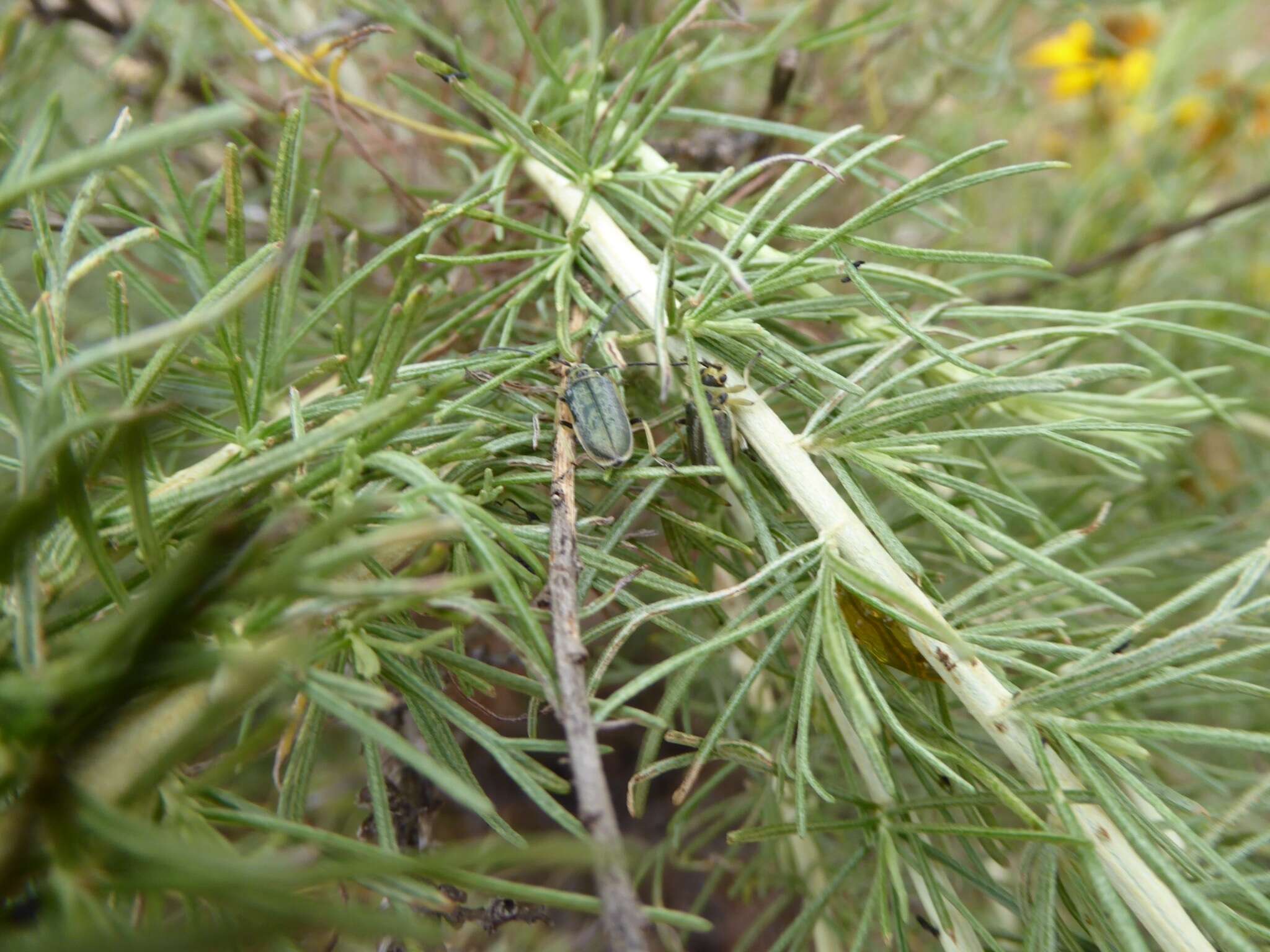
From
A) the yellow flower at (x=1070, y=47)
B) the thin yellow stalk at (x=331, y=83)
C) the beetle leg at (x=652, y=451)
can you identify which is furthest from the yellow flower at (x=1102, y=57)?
the beetle leg at (x=652, y=451)

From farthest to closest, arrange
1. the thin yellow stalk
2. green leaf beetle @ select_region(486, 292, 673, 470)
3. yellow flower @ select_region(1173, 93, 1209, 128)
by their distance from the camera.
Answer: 1. yellow flower @ select_region(1173, 93, 1209, 128)
2. the thin yellow stalk
3. green leaf beetle @ select_region(486, 292, 673, 470)

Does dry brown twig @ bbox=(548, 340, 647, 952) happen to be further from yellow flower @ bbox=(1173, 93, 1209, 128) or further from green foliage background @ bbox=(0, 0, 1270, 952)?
yellow flower @ bbox=(1173, 93, 1209, 128)

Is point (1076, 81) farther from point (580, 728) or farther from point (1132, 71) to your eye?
point (580, 728)

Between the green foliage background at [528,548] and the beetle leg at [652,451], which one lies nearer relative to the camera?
the green foliage background at [528,548]

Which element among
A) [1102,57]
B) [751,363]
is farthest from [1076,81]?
[751,363]

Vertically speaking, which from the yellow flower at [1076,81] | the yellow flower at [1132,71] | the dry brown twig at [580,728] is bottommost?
the yellow flower at [1132,71]

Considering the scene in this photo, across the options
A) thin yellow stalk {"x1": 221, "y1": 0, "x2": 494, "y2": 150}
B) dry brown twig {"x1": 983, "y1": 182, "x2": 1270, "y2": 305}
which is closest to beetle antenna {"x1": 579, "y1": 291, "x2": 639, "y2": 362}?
thin yellow stalk {"x1": 221, "y1": 0, "x2": 494, "y2": 150}

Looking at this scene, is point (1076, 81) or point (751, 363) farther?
point (1076, 81)

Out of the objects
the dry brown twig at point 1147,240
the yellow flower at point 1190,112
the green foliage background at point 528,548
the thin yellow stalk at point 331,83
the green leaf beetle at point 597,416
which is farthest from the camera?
the yellow flower at point 1190,112

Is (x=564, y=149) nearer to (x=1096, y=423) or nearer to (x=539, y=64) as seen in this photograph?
(x=539, y=64)

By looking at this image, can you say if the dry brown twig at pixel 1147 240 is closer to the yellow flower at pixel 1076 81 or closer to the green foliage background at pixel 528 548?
the green foliage background at pixel 528 548
